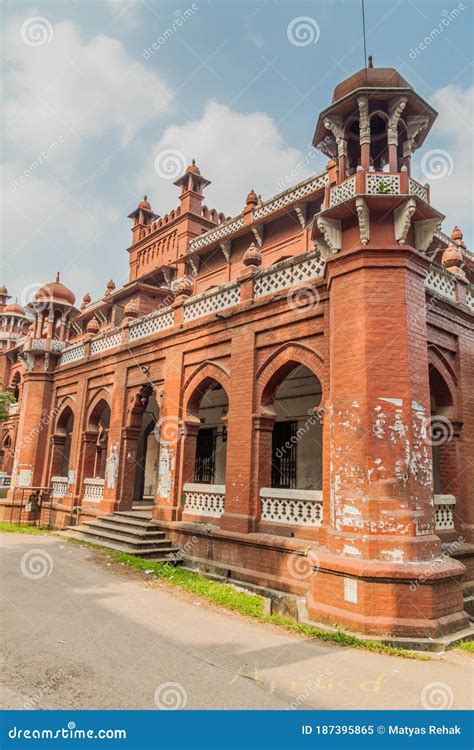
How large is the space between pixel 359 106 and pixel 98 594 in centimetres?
921

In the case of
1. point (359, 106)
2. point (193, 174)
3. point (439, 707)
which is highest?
point (193, 174)

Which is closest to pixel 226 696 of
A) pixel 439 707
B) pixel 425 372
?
pixel 439 707

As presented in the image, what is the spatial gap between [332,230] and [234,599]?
20.9 ft

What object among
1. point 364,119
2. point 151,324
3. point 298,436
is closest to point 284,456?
point 298,436

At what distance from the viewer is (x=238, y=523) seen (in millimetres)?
9812

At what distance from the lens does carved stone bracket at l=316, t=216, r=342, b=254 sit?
8281 millimetres

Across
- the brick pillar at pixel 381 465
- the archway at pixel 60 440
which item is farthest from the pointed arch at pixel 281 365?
the archway at pixel 60 440

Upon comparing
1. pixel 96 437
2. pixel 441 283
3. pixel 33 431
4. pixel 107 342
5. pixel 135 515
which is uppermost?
pixel 107 342

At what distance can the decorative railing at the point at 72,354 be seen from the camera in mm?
17925

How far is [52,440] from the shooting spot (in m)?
19.1

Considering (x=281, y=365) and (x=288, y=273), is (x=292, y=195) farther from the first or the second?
(x=281, y=365)

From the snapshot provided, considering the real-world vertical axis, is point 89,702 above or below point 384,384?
below

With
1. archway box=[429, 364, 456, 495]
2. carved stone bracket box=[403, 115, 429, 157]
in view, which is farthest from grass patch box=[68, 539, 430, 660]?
carved stone bracket box=[403, 115, 429, 157]

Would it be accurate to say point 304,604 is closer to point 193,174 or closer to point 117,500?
point 117,500
